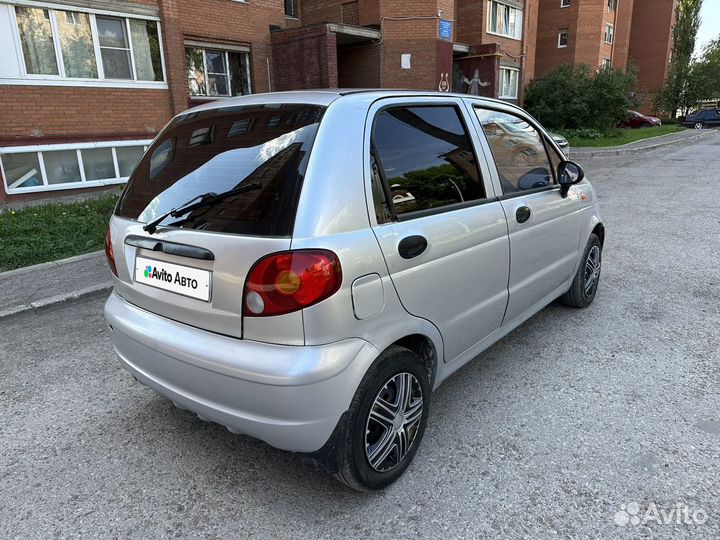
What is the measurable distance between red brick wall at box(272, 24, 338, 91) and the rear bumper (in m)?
13.8

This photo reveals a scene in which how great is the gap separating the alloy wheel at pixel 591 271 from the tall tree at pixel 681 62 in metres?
43.0

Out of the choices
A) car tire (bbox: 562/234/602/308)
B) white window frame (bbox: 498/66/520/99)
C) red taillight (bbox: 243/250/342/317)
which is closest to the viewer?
red taillight (bbox: 243/250/342/317)

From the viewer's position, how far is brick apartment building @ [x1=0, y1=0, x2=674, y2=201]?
402 inches

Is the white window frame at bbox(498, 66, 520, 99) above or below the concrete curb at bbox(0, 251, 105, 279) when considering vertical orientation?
above

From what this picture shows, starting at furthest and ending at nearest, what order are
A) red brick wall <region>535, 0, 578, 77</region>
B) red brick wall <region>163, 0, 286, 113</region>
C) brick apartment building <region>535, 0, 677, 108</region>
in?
red brick wall <region>535, 0, 578, 77</region> → brick apartment building <region>535, 0, 677, 108</region> → red brick wall <region>163, 0, 286, 113</region>

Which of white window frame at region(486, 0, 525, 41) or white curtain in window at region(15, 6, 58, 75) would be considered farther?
white window frame at region(486, 0, 525, 41)

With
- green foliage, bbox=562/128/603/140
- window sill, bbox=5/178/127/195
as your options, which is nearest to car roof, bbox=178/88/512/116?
window sill, bbox=5/178/127/195

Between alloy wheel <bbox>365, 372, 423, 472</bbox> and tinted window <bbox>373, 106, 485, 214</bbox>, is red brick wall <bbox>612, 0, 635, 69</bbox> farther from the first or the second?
alloy wheel <bbox>365, 372, 423, 472</bbox>

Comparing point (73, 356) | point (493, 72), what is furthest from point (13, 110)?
point (493, 72)

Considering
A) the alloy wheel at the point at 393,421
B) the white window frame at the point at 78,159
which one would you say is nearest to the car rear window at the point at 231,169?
the alloy wheel at the point at 393,421

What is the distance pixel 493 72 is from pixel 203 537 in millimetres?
24077

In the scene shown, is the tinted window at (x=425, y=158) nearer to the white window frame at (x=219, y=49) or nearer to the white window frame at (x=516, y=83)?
the white window frame at (x=219, y=49)

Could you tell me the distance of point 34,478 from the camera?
2.56 metres

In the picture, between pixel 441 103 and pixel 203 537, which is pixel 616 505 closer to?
pixel 203 537
